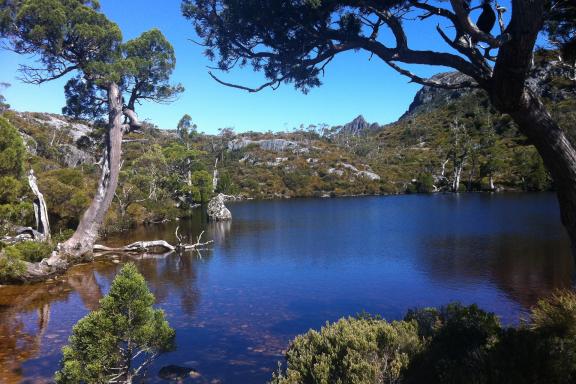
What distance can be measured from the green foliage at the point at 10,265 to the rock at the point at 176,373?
11485 millimetres

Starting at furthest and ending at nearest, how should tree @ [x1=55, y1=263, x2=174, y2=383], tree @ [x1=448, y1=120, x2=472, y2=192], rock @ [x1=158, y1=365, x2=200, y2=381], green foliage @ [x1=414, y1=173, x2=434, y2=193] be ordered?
green foliage @ [x1=414, y1=173, x2=434, y2=193] < tree @ [x1=448, y1=120, x2=472, y2=192] < rock @ [x1=158, y1=365, x2=200, y2=381] < tree @ [x1=55, y1=263, x2=174, y2=383]

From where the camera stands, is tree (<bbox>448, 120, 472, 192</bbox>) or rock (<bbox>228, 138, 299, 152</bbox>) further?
rock (<bbox>228, 138, 299, 152</bbox>)

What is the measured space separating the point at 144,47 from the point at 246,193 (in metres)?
69.9

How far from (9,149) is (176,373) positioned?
1590cm

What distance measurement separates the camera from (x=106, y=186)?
2291 cm

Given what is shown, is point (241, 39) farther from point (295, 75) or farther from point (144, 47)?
point (144, 47)

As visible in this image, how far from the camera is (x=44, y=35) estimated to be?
791 inches

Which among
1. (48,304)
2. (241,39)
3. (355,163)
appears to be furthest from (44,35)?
(355,163)

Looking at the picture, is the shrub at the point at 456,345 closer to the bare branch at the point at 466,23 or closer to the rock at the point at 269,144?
the bare branch at the point at 466,23

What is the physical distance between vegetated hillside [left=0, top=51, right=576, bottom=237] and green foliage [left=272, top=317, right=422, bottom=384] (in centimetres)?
689

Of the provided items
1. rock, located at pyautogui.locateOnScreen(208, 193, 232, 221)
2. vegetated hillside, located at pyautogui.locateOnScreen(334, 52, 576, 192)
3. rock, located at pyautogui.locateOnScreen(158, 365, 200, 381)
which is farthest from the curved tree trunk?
rock, located at pyautogui.locateOnScreen(208, 193, 232, 221)

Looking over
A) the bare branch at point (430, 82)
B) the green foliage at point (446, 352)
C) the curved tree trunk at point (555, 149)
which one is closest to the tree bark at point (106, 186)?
the green foliage at point (446, 352)

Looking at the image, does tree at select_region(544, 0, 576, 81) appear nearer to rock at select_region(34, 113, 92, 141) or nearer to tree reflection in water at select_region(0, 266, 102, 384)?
tree reflection in water at select_region(0, 266, 102, 384)

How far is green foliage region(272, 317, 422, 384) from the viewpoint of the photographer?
21.0ft
